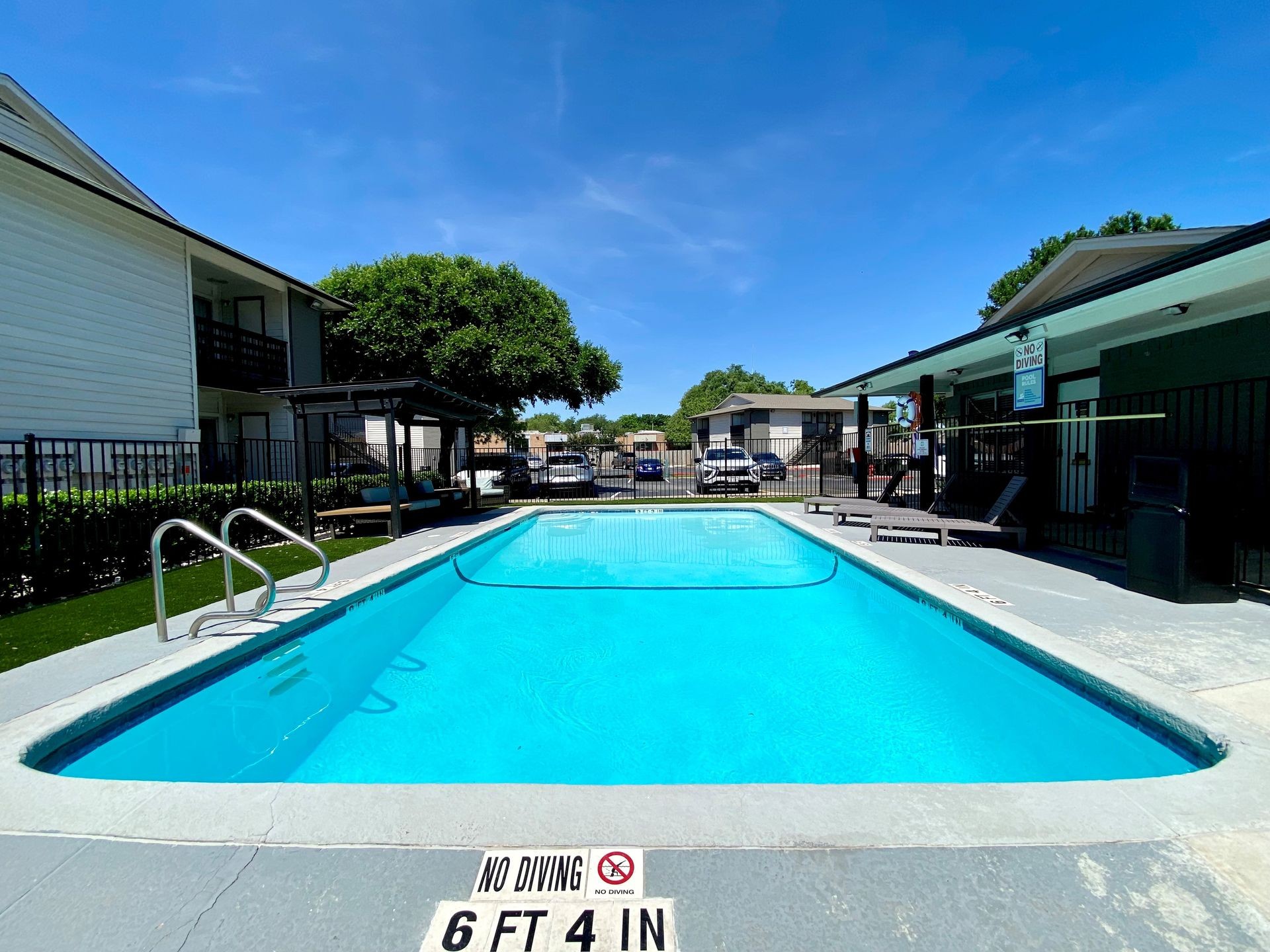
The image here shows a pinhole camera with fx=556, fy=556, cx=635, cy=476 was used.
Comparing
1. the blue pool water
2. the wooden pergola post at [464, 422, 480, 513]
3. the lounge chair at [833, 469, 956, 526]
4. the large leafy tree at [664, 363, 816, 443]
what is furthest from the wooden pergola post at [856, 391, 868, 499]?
the large leafy tree at [664, 363, 816, 443]

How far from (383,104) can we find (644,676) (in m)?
13.1

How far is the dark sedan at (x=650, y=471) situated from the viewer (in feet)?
99.3

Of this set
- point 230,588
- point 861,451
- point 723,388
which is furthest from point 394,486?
point 723,388

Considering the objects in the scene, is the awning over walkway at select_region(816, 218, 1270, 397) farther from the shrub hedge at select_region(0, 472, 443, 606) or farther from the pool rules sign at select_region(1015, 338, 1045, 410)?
the shrub hedge at select_region(0, 472, 443, 606)

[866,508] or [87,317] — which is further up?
[87,317]

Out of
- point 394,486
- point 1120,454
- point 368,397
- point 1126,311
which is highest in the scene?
point 1126,311

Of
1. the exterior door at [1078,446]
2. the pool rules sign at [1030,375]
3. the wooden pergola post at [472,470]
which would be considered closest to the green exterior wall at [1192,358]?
the exterior door at [1078,446]

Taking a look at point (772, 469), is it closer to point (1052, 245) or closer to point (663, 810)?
point (1052, 245)

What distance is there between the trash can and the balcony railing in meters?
16.7

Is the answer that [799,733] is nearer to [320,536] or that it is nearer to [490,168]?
[320,536]

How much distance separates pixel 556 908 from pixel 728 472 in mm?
18984

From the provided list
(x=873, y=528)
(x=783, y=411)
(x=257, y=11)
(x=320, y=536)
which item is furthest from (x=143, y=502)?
(x=783, y=411)

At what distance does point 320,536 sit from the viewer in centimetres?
1100

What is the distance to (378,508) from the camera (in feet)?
34.9
